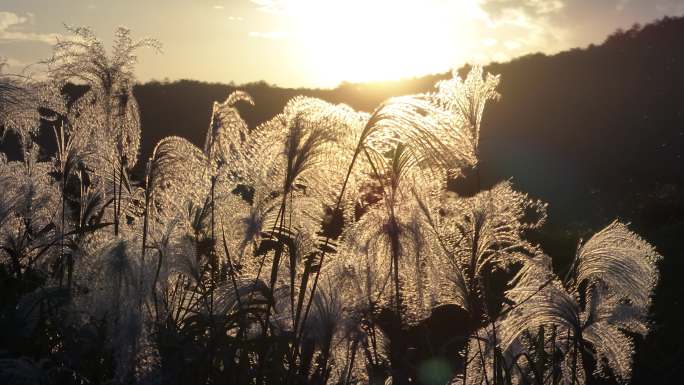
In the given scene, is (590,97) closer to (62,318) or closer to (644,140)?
(644,140)

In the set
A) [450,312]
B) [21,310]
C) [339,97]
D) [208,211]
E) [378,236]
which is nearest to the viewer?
[378,236]

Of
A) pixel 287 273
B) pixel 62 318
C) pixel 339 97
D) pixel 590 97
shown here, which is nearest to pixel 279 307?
pixel 287 273

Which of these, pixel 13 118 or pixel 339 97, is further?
pixel 339 97

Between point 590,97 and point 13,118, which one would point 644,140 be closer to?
point 590,97

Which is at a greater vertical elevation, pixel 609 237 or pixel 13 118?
pixel 13 118

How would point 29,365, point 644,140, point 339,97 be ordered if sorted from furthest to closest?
1. point 339,97
2. point 644,140
3. point 29,365

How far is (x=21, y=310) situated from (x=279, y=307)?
1065mm

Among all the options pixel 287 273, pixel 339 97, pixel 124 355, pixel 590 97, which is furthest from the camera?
pixel 339 97

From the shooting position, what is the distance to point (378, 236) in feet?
10.3

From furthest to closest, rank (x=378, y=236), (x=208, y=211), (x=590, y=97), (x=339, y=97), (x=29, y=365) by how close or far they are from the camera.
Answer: (x=339, y=97) → (x=590, y=97) → (x=208, y=211) → (x=378, y=236) → (x=29, y=365)

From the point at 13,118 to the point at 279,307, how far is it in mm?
1621

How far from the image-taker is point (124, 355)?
2551mm

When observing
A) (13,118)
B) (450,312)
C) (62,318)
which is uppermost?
(13,118)

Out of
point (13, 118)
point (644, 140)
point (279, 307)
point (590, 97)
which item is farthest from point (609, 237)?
point (590, 97)
